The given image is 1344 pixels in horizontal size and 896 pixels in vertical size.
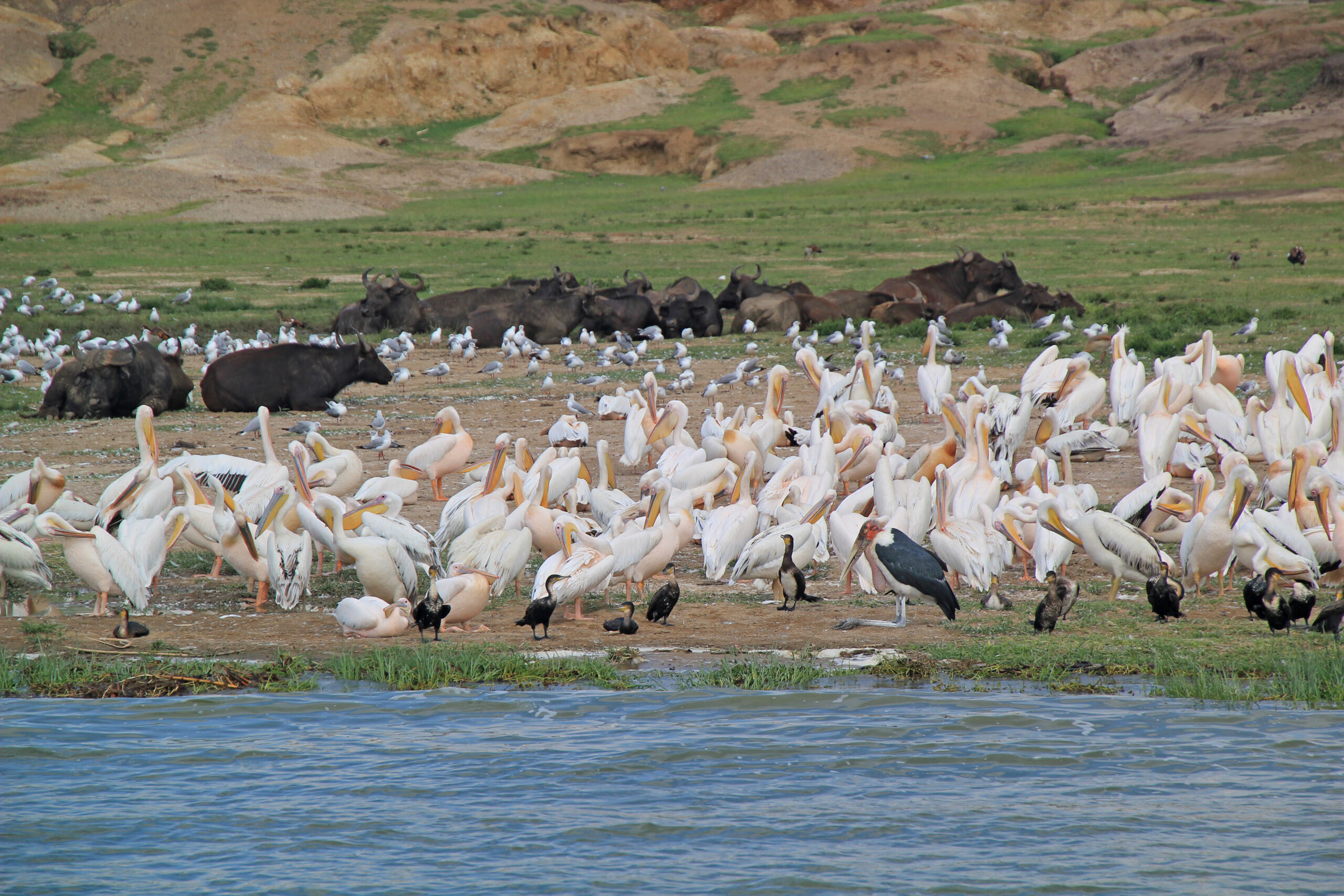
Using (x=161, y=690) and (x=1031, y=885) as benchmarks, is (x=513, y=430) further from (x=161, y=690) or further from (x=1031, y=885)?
(x=1031, y=885)

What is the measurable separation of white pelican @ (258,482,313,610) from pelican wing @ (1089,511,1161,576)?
13.6ft

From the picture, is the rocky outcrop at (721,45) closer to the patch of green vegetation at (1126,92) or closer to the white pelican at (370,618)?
the patch of green vegetation at (1126,92)

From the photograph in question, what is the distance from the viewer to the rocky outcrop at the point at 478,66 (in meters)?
63.2

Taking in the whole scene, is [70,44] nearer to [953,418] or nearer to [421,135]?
[421,135]

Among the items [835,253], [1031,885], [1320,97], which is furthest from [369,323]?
[1320,97]

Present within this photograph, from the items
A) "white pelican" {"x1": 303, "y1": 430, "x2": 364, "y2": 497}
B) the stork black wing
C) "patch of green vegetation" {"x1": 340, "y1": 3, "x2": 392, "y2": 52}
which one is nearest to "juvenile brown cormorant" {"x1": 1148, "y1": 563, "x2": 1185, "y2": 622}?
the stork black wing

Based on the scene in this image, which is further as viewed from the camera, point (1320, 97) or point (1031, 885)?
point (1320, 97)

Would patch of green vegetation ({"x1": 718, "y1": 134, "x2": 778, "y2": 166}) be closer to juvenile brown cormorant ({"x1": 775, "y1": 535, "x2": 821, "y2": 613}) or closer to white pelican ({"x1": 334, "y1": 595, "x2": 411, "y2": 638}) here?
juvenile brown cormorant ({"x1": 775, "y1": 535, "x2": 821, "y2": 613})

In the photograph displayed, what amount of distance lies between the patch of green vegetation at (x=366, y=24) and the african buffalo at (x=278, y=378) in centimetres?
5451

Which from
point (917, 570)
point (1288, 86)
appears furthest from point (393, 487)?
point (1288, 86)

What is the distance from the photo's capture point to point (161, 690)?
6.16 meters

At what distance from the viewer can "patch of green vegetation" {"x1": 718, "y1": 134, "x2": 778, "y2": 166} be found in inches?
2119

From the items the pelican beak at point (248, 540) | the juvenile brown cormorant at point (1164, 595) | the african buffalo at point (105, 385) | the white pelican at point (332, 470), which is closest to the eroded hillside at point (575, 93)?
the african buffalo at point (105, 385)

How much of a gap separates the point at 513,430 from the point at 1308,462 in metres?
6.99
